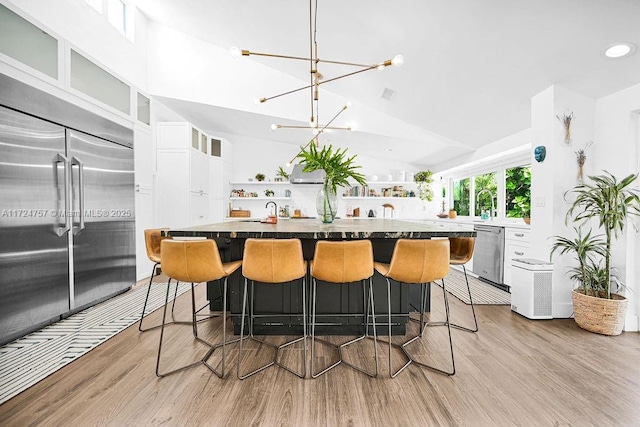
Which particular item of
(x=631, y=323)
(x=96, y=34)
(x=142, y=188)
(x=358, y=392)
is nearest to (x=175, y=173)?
(x=142, y=188)

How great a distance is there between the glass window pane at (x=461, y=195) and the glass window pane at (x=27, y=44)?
6598 mm

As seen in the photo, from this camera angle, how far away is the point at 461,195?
6.45 metres

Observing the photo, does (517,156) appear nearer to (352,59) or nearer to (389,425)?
(352,59)

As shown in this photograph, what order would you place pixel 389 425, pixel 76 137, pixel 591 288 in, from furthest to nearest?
pixel 76 137, pixel 591 288, pixel 389 425

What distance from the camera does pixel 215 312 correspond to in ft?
10.2

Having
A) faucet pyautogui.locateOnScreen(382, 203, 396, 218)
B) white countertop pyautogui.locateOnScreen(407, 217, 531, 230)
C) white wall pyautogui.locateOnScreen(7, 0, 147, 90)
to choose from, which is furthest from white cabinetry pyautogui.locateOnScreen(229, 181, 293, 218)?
white countertop pyautogui.locateOnScreen(407, 217, 531, 230)

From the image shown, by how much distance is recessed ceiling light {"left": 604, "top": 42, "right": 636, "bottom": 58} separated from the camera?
2291 millimetres

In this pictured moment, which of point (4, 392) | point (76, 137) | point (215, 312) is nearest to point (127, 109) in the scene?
point (76, 137)

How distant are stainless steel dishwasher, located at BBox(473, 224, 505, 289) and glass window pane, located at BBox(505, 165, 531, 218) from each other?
0.64 meters

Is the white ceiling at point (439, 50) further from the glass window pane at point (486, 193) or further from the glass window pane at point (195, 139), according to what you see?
the glass window pane at point (486, 193)

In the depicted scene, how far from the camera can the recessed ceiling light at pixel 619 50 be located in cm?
229

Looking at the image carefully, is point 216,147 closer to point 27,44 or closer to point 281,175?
point 281,175

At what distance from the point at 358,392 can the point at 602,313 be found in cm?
235

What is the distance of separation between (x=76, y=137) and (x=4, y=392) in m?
2.28
